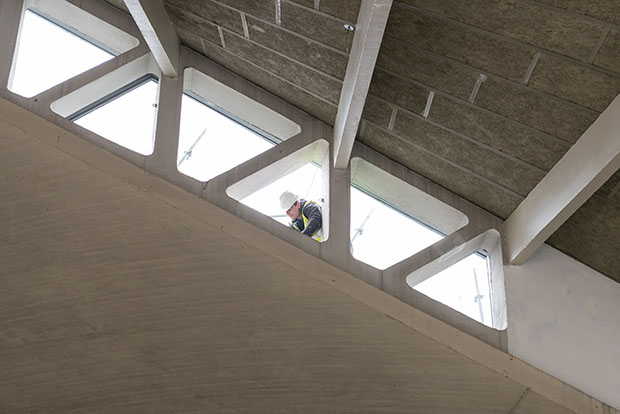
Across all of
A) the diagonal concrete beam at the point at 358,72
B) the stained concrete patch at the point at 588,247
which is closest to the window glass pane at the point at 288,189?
the diagonal concrete beam at the point at 358,72

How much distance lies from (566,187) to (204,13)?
9.29 feet

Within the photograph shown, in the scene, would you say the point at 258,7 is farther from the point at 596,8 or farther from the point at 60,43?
the point at 596,8

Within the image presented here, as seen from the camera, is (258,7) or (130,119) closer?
(258,7)

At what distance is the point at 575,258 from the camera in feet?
17.5

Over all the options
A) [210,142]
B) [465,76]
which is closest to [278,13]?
[210,142]

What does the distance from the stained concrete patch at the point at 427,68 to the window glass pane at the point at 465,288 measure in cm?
146

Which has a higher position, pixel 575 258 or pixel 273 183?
pixel 575 258

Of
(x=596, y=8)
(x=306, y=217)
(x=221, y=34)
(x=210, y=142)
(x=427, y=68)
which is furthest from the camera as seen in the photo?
(x=210, y=142)

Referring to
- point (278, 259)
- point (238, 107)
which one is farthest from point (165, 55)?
point (278, 259)

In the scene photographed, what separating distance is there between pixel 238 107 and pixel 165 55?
0.77m

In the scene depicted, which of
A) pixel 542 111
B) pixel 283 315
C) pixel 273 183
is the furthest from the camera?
pixel 273 183

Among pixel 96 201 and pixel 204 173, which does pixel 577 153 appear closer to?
pixel 204 173

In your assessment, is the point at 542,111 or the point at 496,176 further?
the point at 496,176

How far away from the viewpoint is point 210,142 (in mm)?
5660
